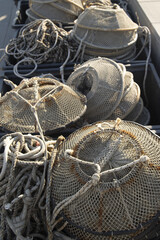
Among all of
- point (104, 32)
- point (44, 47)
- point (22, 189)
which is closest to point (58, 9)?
point (44, 47)

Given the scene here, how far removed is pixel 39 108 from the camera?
2.12 metres

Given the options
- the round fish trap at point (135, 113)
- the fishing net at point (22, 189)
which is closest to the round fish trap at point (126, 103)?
the round fish trap at point (135, 113)

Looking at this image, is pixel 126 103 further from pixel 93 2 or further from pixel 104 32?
pixel 93 2

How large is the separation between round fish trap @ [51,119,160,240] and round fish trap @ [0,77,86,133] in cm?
53

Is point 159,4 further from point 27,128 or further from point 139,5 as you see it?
point 27,128

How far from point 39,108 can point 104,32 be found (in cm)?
161

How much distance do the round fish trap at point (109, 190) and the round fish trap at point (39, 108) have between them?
535mm

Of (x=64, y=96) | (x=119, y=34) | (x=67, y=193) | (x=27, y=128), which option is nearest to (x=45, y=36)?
(x=119, y=34)

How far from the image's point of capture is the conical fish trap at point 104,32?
3100mm

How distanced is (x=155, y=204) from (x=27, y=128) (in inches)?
47.1

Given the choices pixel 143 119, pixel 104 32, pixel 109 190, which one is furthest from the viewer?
pixel 104 32

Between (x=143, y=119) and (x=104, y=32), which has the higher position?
(x=104, y=32)

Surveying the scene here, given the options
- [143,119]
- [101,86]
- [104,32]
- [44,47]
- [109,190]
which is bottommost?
[143,119]

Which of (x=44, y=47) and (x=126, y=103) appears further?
(x=44, y=47)
